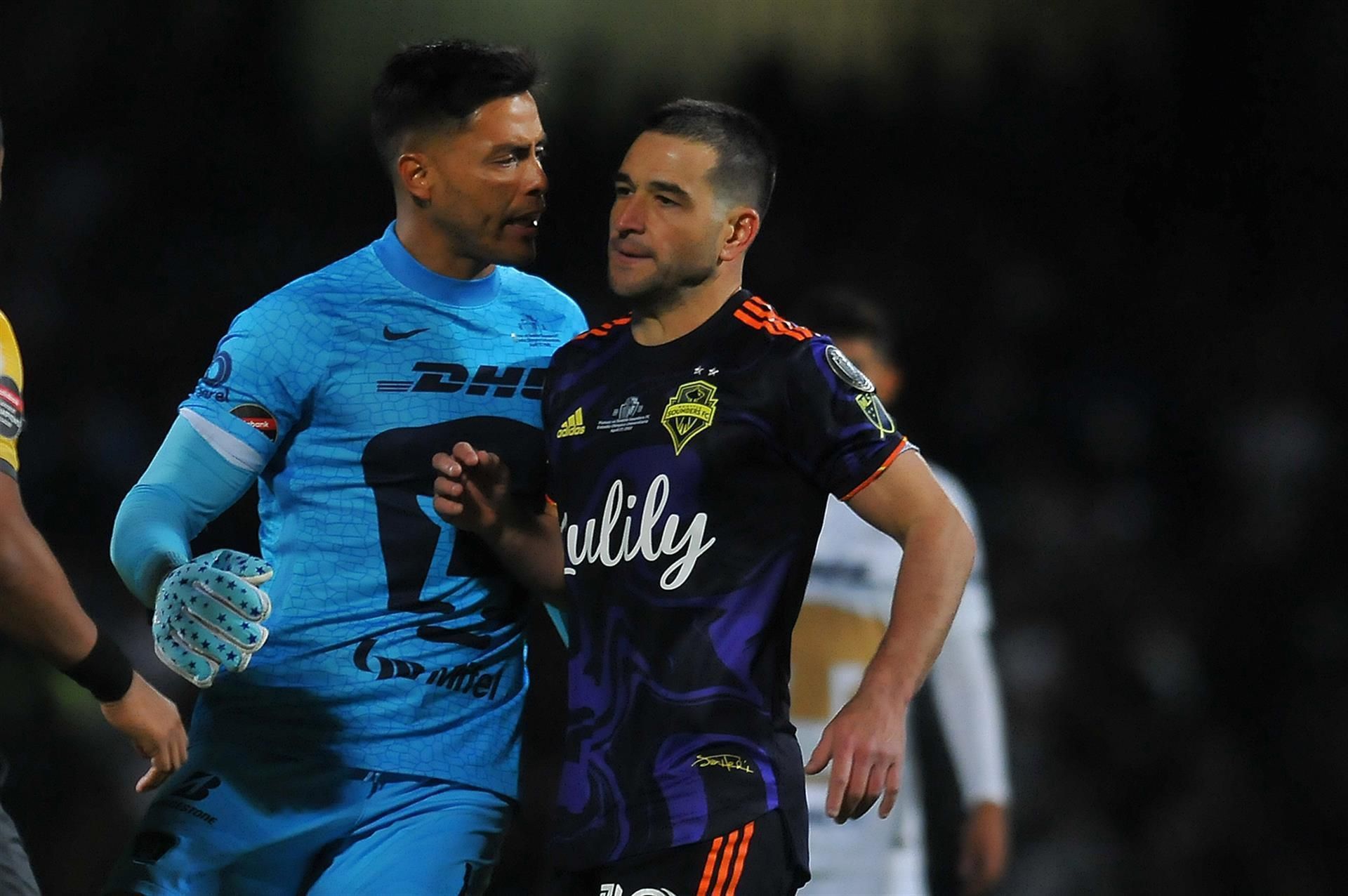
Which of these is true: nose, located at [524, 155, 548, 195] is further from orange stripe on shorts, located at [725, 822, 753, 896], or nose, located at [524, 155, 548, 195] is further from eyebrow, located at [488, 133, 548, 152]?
orange stripe on shorts, located at [725, 822, 753, 896]

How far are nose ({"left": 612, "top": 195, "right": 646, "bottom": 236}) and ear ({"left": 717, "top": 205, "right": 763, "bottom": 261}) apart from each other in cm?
16

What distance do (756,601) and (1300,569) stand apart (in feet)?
18.4

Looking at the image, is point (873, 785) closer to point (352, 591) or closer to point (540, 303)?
point (352, 591)

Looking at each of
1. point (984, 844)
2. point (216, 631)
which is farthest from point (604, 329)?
point (984, 844)

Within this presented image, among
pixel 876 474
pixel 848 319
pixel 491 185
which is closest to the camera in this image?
pixel 876 474

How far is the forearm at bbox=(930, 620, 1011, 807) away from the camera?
464 cm

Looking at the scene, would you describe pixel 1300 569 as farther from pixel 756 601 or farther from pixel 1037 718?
Answer: pixel 756 601

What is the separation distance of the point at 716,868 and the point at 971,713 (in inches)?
85.3

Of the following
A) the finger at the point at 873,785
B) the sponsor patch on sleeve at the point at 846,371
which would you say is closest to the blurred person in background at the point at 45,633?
the finger at the point at 873,785

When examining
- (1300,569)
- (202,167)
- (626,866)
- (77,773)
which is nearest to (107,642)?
(626,866)

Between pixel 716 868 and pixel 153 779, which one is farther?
pixel 153 779

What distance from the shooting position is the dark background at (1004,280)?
6938 mm

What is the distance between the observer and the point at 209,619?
8.76 feet

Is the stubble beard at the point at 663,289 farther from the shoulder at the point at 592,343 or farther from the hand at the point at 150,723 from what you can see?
the hand at the point at 150,723
